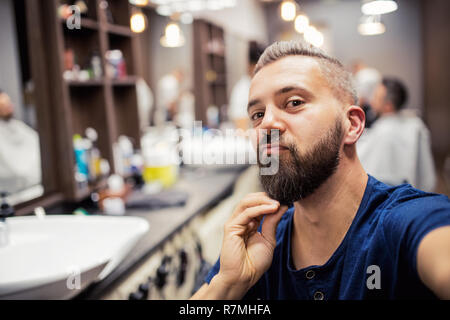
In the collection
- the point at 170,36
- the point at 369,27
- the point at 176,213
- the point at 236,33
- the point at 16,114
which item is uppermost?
the point at 369,27

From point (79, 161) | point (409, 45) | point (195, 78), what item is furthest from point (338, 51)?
point (79, 161)

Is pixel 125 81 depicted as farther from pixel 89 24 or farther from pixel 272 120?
pixel 272 120

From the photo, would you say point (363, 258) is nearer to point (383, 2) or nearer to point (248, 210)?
point (248, 210)

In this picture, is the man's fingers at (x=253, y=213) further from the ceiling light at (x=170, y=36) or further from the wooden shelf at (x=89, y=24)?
the ceiling light at (x=170, y=36)

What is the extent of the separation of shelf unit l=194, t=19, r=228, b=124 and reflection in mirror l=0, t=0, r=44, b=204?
8.77 feet

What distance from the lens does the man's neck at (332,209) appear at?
37.7 inches

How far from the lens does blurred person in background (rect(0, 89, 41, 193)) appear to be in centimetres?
171

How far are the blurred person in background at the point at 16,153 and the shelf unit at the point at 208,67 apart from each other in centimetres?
267

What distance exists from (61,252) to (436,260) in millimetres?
1233

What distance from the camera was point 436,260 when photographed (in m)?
0.65

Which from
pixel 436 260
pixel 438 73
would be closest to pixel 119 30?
pixel 436 260

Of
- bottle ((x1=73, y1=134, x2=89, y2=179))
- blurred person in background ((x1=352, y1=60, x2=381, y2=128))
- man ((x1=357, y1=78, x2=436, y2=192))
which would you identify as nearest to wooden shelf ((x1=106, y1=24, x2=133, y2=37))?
bottle ((x1=73, y1=134, x2=89, y2=179))

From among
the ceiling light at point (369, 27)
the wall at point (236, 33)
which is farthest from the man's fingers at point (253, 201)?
the ceiling light at point (369, 27)

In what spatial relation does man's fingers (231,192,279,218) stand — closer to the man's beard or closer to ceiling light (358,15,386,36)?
the man's beard
